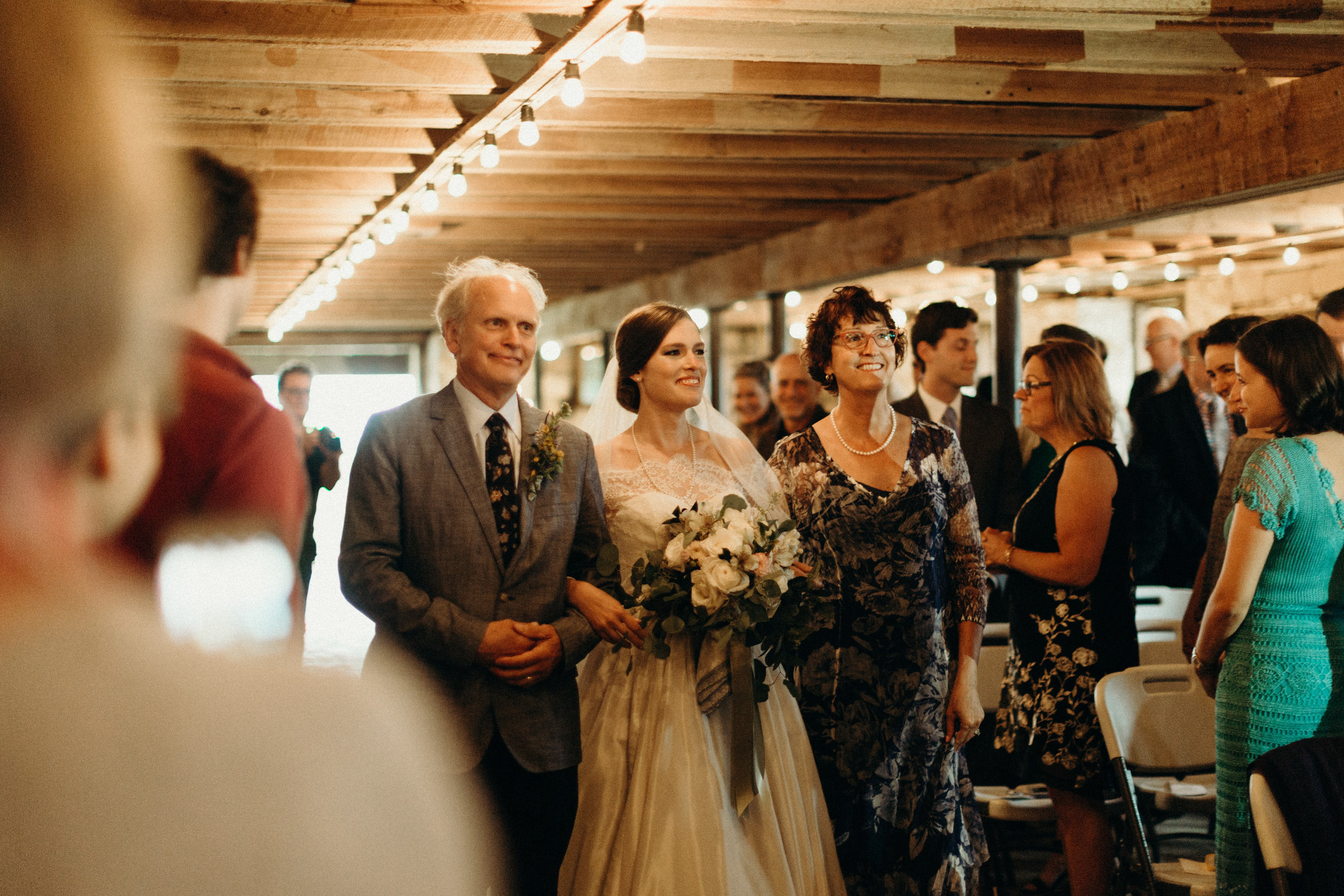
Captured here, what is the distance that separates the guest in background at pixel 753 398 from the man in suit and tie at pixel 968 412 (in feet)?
5.20

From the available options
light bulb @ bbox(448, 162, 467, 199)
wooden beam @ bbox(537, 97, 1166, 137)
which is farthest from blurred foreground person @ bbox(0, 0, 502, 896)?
light bulb @ bbox(448, 162, 467, 199)

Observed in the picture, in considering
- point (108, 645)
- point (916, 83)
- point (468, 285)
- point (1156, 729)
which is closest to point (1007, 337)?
point (916, 83)

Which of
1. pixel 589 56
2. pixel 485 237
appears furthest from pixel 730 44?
pixel 485 237

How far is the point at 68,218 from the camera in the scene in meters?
0.80

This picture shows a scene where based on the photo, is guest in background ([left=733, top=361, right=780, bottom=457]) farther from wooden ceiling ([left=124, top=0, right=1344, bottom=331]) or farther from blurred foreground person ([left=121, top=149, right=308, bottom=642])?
blurred foreground person ([left=121, top=149, right=308, bottom=642])

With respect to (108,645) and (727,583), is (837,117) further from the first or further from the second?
(108,645)

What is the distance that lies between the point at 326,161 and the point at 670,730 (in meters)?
3.92

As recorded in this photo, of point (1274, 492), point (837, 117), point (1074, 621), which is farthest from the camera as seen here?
point (837, 117)

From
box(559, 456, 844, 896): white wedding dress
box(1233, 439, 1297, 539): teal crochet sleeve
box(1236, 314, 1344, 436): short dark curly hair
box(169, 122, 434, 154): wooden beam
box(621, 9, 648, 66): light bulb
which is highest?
box(169, 122, 434, 154): wooden beam

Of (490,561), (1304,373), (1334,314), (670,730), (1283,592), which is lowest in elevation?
(670,730)

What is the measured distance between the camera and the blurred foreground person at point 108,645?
0.79m

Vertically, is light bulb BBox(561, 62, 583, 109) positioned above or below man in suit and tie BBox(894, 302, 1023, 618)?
above

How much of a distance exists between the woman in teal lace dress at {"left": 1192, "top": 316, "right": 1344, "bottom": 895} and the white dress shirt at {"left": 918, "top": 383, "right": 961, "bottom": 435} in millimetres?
1903

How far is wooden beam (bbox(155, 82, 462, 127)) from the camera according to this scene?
448 cm
